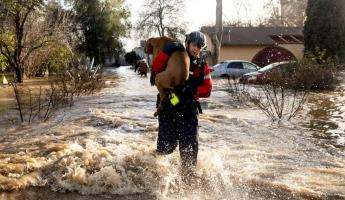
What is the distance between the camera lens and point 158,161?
20.3 ft

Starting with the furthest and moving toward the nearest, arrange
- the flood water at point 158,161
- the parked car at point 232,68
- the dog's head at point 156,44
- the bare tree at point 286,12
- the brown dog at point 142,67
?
the bare tree at point 286,12, the brown dog at point 142,67, the parked car at point 232,68, the dog's head at point 156,44, the flood water at point 158,161

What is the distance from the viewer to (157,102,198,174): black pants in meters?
5.68

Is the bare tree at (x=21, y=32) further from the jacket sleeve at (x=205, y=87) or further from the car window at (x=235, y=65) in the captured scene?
the jacket sleeve at (x=205, y=87)

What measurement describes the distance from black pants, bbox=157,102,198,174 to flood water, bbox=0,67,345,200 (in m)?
0.35

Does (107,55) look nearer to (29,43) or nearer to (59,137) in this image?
(29,43)

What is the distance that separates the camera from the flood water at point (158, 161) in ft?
18.0

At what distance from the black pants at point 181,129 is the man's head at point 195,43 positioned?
2.01 feet

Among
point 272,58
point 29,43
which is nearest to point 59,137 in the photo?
point 29,43

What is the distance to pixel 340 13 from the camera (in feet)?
92.6

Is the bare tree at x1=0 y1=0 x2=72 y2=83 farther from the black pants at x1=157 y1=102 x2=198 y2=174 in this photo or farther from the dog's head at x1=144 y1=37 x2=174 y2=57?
the black pants at x1=157 y1=102 x2=198 y2=174

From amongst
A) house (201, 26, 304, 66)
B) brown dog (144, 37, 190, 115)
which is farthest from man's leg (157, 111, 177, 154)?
house (201, 26, 304, 66)

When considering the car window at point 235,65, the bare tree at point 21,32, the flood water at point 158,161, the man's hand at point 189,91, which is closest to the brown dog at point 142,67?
the car window at point 235,65

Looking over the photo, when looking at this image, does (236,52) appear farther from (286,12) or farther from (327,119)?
(327,119)

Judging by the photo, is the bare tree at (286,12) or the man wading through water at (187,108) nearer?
the man wading through water at (187,108)
